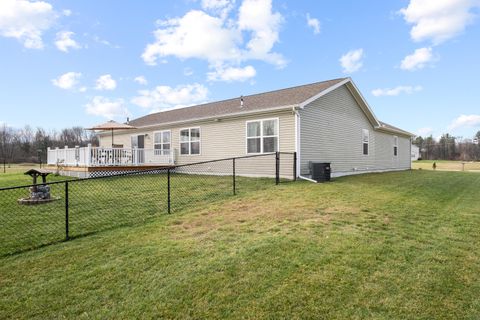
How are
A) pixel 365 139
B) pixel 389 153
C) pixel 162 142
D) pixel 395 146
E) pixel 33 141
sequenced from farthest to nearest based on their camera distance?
pixel 33 141 < pixel 395 146 < pixel 389 153 < pixel 162 142 < pixel 365 139

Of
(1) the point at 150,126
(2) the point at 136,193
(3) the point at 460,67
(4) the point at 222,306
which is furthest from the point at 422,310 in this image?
(3) the point at 460,67

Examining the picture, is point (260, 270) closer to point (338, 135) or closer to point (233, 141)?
point (233, 141)

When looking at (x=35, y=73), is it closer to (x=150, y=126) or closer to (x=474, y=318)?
(x=150, y=126)

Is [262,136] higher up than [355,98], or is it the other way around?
[355,98]

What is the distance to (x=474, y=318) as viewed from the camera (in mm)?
2463

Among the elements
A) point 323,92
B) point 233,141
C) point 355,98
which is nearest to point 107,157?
point 233,141

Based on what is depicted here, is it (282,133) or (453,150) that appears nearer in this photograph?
(282,133)

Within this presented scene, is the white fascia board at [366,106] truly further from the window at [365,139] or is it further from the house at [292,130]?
the window at [365,139]

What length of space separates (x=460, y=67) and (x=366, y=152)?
22.9 feet

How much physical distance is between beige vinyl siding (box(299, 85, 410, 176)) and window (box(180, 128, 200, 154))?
5735 mm

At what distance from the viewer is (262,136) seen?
492 inches

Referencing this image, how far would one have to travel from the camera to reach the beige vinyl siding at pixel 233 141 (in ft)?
38.6

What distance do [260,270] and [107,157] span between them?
12688 mm

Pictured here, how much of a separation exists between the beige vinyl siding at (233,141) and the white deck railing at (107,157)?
895 mm
